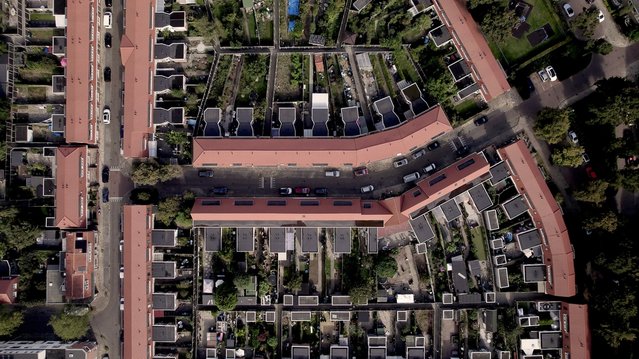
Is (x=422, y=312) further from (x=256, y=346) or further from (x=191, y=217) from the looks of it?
(x=191, y=217)

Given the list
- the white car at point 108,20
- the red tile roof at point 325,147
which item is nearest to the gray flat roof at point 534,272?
the red tile roof at point 325,147

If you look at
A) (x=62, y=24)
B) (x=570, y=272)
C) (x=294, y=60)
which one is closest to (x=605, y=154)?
(x=570, y=272)

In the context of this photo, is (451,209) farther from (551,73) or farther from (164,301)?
(164,301)

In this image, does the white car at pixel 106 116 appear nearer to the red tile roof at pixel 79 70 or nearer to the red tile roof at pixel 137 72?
the red tile roof at pixel 79 70

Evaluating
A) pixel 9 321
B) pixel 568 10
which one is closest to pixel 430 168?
pixel 568 10

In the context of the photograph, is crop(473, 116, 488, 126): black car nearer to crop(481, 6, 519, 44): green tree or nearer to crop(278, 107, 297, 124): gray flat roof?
crop(481, 6, 519, 44): green tree

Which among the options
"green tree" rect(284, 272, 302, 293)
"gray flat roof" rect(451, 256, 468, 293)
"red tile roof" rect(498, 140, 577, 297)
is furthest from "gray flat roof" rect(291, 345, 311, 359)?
"red tile roof" rect(498, 140, 577, 297)
